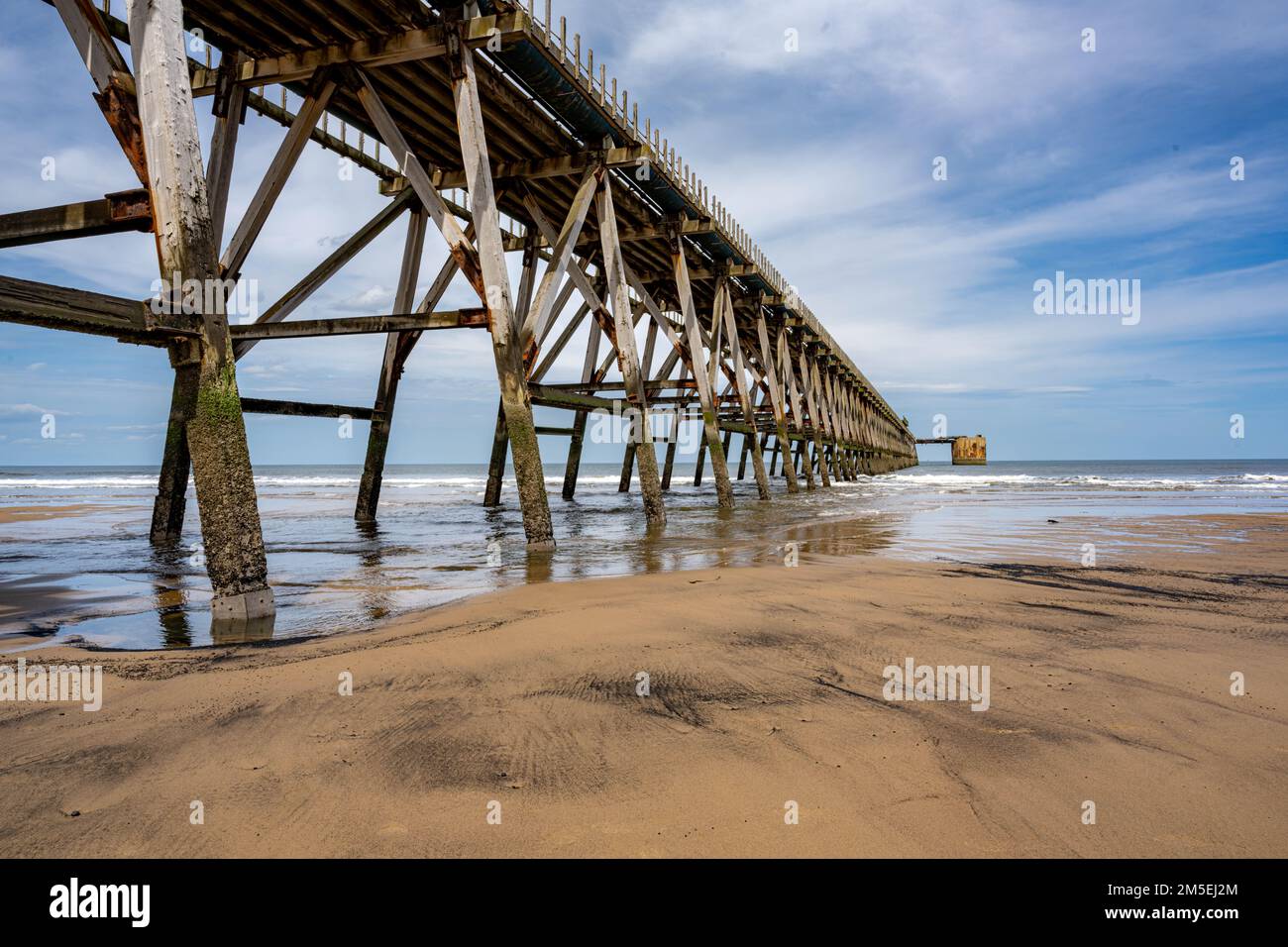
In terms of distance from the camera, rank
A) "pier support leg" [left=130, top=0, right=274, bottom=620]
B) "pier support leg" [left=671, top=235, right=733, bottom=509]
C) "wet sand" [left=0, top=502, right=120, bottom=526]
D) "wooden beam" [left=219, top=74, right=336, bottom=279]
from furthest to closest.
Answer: "wet sand" [left=0, top=502, right=120, bottom=526], "pier support leg" [left=671, top=235, right=733, bottom=509], "wooden beam" [left=219, top=74, right=336, bottom=279], "pier support leg" [left=130, top=0, right=274, bottom=620]

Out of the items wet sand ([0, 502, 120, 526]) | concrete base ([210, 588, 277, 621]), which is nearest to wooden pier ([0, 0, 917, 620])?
concrete base ([210, 588, 277, 621])

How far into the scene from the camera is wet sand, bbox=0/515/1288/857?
1515 mm

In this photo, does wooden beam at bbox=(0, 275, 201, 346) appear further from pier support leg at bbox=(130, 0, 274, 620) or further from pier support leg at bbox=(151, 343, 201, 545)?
pier support leg at bbox=(151, 343, 201, 545)

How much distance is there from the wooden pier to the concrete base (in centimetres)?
1

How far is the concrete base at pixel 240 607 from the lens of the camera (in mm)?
3814

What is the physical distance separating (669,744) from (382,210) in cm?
923

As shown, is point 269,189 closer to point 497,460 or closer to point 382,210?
point 382,210

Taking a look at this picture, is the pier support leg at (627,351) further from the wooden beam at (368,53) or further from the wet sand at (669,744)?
the wet sand at (669,744)

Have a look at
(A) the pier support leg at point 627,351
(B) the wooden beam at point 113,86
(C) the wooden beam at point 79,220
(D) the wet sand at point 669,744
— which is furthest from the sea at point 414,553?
(B) the wooden beam at point 113,86

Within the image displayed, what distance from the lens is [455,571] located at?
19.1ft

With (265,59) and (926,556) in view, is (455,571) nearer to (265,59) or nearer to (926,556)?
(926,556)

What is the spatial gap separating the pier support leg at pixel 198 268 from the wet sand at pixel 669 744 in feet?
2.92

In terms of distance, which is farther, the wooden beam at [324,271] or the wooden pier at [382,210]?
the wooden beam at [324,271]
